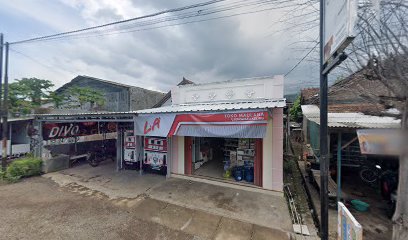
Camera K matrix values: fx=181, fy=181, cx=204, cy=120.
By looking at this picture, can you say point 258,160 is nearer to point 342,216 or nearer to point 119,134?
point 342,216

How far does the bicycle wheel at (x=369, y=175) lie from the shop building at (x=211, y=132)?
4476 mm

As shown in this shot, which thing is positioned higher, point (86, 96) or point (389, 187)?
point (86, 96)

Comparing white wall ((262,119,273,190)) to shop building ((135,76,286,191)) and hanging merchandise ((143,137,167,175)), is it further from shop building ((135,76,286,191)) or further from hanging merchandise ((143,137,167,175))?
hanging merchandise ((143,137,167,175))

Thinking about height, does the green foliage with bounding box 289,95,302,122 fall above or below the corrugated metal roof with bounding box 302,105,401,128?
above


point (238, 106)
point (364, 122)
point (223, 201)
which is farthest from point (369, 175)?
point (223, 201)

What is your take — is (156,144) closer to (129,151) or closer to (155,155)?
(155,155)

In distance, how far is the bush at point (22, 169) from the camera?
8062 millimetres

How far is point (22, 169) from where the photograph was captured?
8.36 metres

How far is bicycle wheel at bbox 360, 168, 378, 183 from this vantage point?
7.68 m

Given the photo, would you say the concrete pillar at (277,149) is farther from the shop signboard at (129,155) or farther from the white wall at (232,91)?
the shop signboard at (129,155)

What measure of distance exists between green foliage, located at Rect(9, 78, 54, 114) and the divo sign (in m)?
5.72

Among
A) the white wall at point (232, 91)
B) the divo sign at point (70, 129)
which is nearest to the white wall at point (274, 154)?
the white wall at point (232, 91)

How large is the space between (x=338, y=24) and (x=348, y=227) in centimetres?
280

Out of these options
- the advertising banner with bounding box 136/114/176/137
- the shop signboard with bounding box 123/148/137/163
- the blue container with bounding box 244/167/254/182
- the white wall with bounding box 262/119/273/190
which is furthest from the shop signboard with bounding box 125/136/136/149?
the white wall with bounding box 262/119/273/190
